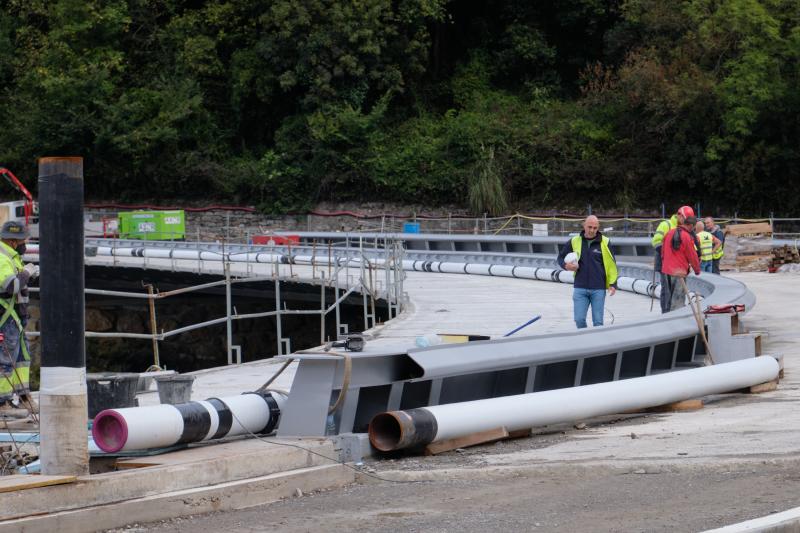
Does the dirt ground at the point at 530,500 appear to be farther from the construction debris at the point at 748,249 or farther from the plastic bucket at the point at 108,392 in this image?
the construction debris at the point at 748,249

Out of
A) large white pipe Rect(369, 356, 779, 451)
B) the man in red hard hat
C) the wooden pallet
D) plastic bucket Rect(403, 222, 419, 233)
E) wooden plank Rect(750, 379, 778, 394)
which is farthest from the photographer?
plastic bucket Rect(403, 222, 419, 233)

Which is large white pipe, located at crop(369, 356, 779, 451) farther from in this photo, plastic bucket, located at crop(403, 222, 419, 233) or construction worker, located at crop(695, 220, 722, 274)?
plastic bucket, located at crop(403, 222, 419, 233)

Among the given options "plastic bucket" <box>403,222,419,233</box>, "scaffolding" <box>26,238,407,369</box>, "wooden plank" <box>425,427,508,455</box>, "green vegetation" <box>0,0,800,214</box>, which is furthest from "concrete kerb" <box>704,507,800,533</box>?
"plastic bucket" <box>403,222,419,233</box>

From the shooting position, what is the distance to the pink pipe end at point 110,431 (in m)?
8.09

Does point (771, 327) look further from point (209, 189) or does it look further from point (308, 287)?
point (209, 189)

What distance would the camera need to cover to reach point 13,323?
38.2 ft

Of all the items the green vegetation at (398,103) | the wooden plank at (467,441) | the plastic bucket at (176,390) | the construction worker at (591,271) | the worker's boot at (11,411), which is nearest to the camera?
the wooden plank at (467,441)

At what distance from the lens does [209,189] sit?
58.8 m

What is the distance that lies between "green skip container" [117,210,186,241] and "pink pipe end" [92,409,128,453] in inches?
1716

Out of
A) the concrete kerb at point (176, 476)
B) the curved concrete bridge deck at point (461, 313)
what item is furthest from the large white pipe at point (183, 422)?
the curved concrete bridge deck at point (461, 313)

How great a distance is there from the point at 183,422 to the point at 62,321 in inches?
55.9

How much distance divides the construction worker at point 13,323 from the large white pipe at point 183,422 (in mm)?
2883

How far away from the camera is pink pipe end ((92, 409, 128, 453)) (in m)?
8.09

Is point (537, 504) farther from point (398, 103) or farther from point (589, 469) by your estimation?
point (398, 103)
